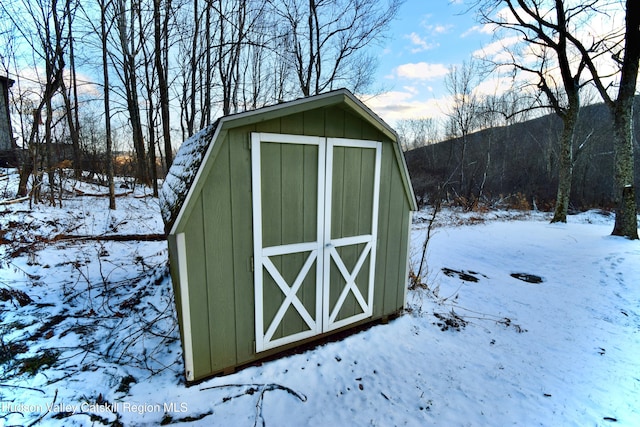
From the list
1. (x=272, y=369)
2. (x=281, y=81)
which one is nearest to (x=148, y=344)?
(x=272, y=369)

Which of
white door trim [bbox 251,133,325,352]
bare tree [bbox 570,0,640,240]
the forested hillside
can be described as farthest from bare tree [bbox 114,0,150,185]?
the forested hillside

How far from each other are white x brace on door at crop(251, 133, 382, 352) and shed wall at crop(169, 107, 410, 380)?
90 millimetres

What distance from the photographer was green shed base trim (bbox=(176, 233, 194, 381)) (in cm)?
226

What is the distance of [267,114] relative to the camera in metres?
2.40

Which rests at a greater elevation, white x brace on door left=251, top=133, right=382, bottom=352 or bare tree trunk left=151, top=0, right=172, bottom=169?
bare tree trunk left=151, top=0, right=172, bottom=169

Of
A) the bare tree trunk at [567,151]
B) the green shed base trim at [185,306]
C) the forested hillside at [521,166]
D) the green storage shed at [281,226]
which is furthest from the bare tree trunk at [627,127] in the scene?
the green shed base trim at [185,306]

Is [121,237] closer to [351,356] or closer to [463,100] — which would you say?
[351,356]

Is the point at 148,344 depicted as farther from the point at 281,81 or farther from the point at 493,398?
the point at 281,81

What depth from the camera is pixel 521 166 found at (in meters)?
19.8

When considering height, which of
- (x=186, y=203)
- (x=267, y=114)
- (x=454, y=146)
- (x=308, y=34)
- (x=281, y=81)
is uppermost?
(x=308, y=34)

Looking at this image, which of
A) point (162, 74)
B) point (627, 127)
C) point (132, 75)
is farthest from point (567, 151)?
point (132, 75)

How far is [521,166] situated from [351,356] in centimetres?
2288

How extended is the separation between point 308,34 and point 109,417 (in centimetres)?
1294

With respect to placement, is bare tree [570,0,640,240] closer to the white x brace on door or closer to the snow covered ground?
the snow covered ground
